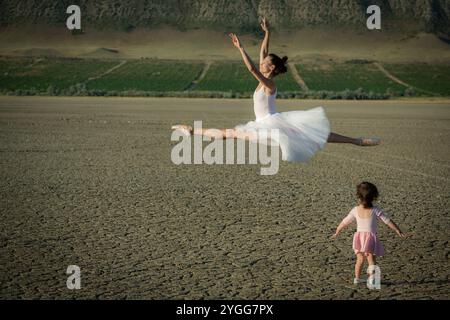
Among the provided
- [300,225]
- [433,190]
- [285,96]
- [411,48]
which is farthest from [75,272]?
[411,48]

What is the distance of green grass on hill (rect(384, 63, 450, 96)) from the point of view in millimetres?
67350

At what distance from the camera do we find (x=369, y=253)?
6.20 meters

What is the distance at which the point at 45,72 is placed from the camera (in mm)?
83438

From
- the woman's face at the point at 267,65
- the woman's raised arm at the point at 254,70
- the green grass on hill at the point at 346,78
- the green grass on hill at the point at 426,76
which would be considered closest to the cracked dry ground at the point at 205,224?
the woman's raised arm at the point at 254,70

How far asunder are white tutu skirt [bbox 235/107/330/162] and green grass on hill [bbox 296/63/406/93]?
188ft

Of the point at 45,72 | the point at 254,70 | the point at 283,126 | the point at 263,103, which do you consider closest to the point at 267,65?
the point at 254,70

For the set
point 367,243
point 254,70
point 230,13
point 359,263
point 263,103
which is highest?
point 230,13

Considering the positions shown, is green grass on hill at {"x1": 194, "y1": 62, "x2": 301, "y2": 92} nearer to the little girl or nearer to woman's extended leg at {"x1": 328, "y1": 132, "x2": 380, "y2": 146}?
woman's extended leg at {"x1": 328, "y1": 132, "x2": 380, "y2": 146}

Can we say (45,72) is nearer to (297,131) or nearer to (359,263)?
(297,131)

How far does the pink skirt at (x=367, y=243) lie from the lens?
6129 mm

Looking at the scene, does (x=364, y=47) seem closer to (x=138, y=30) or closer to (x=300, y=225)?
(x=138, y=30)

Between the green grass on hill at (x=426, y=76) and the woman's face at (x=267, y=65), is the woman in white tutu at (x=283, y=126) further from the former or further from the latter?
the green grass on hill at (x=426, y=76)

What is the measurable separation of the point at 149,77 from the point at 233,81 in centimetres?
1199

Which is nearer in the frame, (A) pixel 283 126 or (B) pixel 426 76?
(A) pixel 283 126
